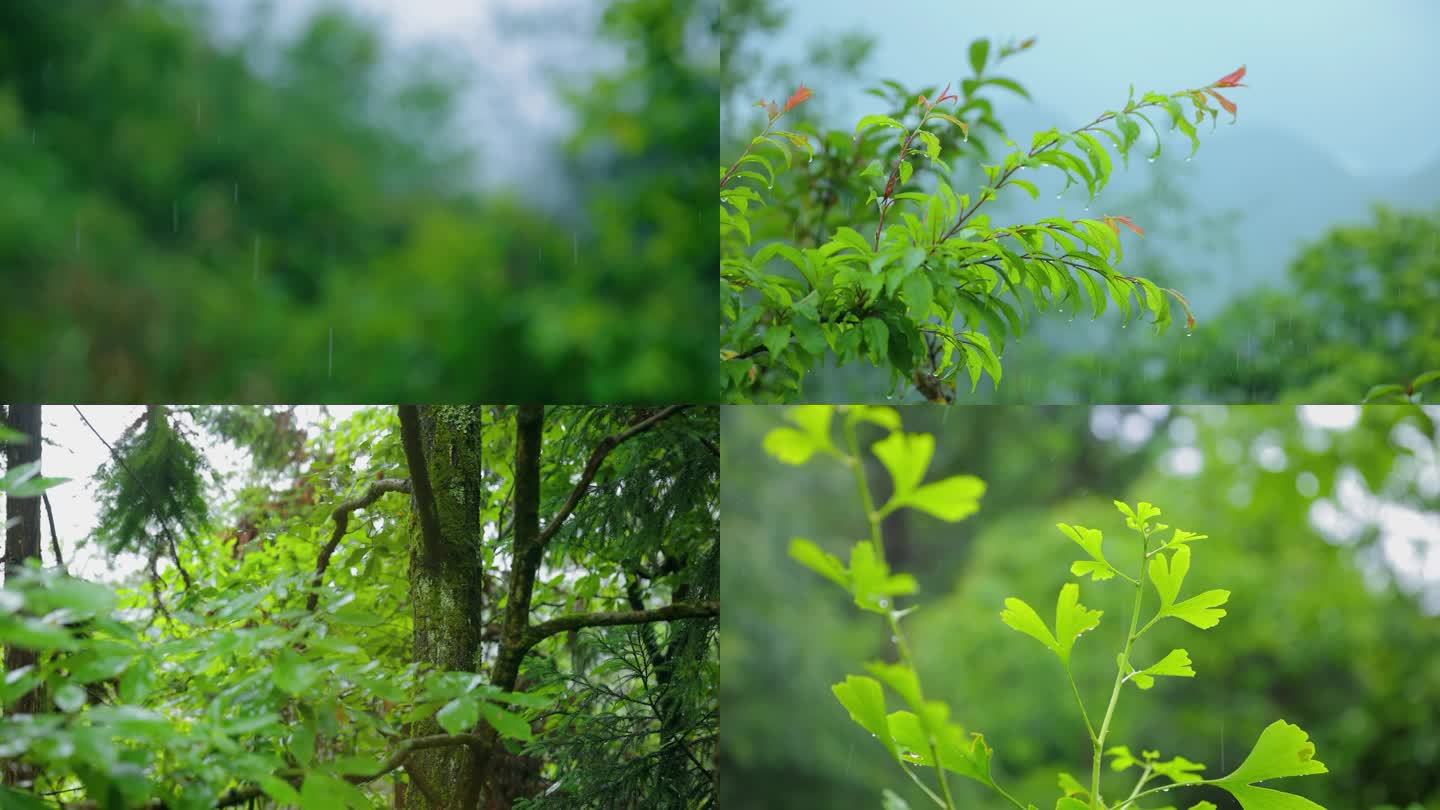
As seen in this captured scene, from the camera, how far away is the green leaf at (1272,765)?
0.72 meters

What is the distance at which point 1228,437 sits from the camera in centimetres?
221

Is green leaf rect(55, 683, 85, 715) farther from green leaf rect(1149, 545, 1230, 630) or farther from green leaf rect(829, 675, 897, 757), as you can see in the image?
green leaf rect(1149, 545, 1230, 630)

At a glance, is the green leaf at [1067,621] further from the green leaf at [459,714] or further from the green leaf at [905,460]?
the green leaf at [459,714]

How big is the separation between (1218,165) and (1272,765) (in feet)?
3.79

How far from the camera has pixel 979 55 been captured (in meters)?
1.28

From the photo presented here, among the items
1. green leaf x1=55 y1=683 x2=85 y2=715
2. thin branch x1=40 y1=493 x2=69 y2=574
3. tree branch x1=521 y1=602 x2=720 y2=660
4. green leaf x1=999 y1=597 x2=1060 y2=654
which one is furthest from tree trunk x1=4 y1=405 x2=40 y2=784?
green leaf x1=999 y1=597 x2=1060 y2=654

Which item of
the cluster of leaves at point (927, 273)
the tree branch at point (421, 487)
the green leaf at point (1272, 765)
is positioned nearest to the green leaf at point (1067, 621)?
the green leaf at point (1272, 765)

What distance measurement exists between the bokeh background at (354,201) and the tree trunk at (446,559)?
6 cm

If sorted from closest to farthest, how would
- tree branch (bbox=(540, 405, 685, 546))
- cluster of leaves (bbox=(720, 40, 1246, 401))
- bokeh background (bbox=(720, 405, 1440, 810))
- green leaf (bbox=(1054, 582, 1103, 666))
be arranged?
1. green leaf (bbox=(1054, 582, 1103, 666))
2. cluster of leaves (bbox=(720, 40, 1246, 401))
3. tree branch (bbox=(540, 405, 685, 546))
4. bokeh background (bbox=(720, 405, 1440, 810))

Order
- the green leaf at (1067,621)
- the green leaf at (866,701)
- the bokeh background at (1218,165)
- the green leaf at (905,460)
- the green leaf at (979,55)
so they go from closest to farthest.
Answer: the green leaf at (905,460) → the green leaf at (866,701) → the green leaf at (1067,621) → the green leaf at (979,55) → the bokeh background at (1218,165)

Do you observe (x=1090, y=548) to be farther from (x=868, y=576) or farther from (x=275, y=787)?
(x=275, y=787)

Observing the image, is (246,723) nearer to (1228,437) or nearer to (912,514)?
(912,514)

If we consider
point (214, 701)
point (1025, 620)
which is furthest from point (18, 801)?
point (1025, 620)

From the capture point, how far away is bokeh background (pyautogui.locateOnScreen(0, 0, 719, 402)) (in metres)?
1.01
